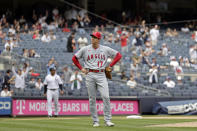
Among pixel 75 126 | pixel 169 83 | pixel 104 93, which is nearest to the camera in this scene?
pixel 104 93

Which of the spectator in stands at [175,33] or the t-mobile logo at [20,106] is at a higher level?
the spectator in stands at [175,33]

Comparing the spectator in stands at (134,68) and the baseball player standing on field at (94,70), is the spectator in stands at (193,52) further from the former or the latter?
the baseball player standing on field at (94,70)

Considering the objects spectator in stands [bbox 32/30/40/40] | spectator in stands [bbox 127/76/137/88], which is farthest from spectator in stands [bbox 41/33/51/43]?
spectator in stands [bbox 127/76/137/88]

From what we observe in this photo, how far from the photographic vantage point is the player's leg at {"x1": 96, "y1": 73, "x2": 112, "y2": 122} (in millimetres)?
9844

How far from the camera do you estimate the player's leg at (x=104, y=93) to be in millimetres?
9844

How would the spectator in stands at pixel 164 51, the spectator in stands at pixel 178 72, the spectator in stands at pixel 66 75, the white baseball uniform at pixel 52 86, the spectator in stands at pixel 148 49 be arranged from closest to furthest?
1. the white baseball uniform at pixel 52 86
2. the spectator in stands at pixel 66 75
3. the spectator in stands at pixel 178 72
4. the spectator in stands at pixel 148 49
5. the spectator in stands at pixel 164 51

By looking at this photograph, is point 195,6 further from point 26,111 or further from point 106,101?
point 106,101

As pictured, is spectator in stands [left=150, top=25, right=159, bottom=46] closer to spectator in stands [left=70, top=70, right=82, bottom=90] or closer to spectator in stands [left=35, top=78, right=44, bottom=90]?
spectator in stands [left=70, top=70, right=82, bottom=90]

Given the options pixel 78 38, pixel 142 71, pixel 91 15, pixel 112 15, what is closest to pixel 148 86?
pixel 142 71

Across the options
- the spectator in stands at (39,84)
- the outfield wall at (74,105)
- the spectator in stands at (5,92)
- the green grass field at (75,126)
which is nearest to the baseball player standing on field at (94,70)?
the green grass field at (75,126)

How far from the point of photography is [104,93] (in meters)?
9.90

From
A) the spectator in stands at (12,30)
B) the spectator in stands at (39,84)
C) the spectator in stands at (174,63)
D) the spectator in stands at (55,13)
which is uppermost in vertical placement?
the spectator in stands at (55,13)

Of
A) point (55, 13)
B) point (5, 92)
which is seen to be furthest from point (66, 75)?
point (55, 13)

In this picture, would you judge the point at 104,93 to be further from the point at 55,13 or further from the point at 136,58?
the point at 55,13
